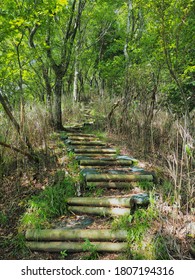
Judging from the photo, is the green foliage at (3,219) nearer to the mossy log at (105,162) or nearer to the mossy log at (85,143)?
the mossy log at (105,162)

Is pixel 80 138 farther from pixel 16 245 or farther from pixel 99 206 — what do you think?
pixel 16 245

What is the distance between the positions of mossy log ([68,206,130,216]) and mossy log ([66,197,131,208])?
66 mm

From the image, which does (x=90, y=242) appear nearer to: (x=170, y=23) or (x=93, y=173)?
(x=93, y=173)

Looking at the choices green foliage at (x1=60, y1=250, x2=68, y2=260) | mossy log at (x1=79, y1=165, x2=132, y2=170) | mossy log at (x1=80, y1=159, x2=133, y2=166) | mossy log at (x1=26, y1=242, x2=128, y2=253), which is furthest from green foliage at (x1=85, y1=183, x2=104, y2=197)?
green foliage at (x1=60, y1=250, x2=68, y2=260)

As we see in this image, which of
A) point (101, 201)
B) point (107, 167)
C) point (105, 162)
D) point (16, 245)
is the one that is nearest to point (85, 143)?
point (105, 162)

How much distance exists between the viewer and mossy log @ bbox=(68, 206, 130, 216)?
9.48ft

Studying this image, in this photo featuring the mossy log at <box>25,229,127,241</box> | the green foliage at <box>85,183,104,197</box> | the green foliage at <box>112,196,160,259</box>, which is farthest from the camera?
the green foliage at <box>85,183,104,197</box>

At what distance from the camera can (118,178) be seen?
3.53 m

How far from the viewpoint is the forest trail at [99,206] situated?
8.36 feet

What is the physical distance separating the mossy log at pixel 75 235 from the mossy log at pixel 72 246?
0.20 ft

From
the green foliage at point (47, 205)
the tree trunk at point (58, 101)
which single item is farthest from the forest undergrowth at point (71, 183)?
the tree trunk at point (58, 101)

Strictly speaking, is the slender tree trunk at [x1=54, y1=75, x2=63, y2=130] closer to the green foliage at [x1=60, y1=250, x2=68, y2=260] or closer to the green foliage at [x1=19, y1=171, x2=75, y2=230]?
the green foliage at [x1=19, y1=171, x2=75, y2=230]

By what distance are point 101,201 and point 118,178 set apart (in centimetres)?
59

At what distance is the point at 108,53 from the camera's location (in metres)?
13.1
